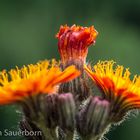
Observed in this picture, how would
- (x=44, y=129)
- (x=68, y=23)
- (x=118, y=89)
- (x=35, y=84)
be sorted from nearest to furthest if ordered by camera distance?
(x=35, y=84)
(x=44, y=129)
(x=118, y=89)
(x=68, y=23)

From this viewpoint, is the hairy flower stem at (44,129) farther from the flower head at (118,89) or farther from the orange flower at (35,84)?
the flower head at (118,89)

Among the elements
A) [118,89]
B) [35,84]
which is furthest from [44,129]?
[118,89]

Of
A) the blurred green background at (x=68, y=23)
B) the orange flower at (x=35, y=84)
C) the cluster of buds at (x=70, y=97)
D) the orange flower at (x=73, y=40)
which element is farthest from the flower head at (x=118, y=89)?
the blurred green background at (x=68, y=23)

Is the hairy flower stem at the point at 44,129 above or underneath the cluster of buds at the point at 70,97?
underneath

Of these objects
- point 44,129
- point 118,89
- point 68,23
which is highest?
point 68,23

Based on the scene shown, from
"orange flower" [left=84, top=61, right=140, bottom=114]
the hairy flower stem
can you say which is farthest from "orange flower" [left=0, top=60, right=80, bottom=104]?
"orange flower" [left=84, top=61, right=140, bottom=114]

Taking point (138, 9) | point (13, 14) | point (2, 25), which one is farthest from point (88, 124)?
point (138, 9)

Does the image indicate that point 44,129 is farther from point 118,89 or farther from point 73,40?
point 73,40
